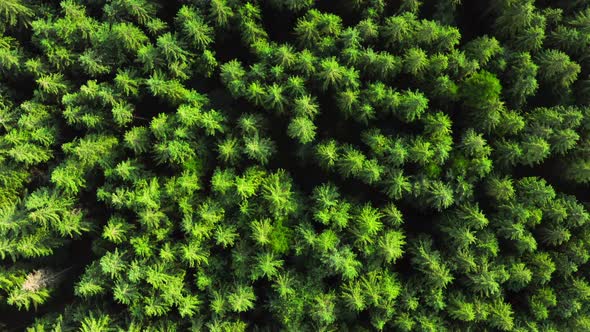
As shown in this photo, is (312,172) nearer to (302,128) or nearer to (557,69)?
(302,128)

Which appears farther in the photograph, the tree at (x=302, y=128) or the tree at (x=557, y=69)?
the tree at (x=557, y=69)

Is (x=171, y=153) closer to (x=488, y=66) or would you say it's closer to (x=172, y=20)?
(x=172, y=20)

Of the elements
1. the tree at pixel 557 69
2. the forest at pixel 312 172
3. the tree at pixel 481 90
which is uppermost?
the tree at pixel 557 69

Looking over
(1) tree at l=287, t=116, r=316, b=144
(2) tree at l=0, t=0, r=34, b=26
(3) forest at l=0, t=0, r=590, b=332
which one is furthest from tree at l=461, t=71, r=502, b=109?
(2) tree at l=0, t=0, r=34, b=26

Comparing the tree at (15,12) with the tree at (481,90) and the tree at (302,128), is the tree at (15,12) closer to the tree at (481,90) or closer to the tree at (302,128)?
the tree at (302,128)

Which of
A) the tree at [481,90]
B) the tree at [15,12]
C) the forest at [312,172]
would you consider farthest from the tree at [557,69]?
the tree at [15,12]

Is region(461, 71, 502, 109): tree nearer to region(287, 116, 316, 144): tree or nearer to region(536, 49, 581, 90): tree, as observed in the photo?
region(536, 49, 581, 90): tree

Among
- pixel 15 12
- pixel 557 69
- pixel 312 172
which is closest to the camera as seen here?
pixel 557 69

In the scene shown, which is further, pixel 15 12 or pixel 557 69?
pixel 15 12

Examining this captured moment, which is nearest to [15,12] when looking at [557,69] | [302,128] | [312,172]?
[302,128]

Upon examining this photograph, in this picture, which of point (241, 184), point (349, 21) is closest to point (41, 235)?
point (241, 184)
